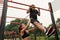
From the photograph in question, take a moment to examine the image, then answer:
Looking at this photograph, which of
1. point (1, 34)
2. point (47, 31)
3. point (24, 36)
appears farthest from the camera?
point (24, 36)

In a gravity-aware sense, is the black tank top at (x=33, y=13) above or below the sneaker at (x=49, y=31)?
above

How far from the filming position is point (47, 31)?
18.2 feet

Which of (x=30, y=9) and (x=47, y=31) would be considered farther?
(x=30, y=9)

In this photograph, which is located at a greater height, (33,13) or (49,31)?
(33,13)

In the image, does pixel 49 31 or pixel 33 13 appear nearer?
pixel 49 31

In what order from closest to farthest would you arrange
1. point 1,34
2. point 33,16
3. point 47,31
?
point 1,34
point 47,31
point 33,16

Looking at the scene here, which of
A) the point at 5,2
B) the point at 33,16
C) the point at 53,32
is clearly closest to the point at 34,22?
the point at 33,16

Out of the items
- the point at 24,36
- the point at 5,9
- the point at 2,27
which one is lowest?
the point at 24,36

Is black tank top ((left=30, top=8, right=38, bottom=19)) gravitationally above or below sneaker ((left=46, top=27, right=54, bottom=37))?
above

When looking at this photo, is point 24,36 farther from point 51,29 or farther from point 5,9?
point 5,9

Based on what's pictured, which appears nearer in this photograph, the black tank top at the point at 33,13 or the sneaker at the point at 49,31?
the sneaker at the point at 49,31

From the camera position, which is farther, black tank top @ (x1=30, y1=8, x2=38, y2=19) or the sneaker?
black tank top @ (x1=30, y1=8, x2=38, y2=19)

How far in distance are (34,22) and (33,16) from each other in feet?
0.75

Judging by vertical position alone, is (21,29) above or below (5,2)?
below
